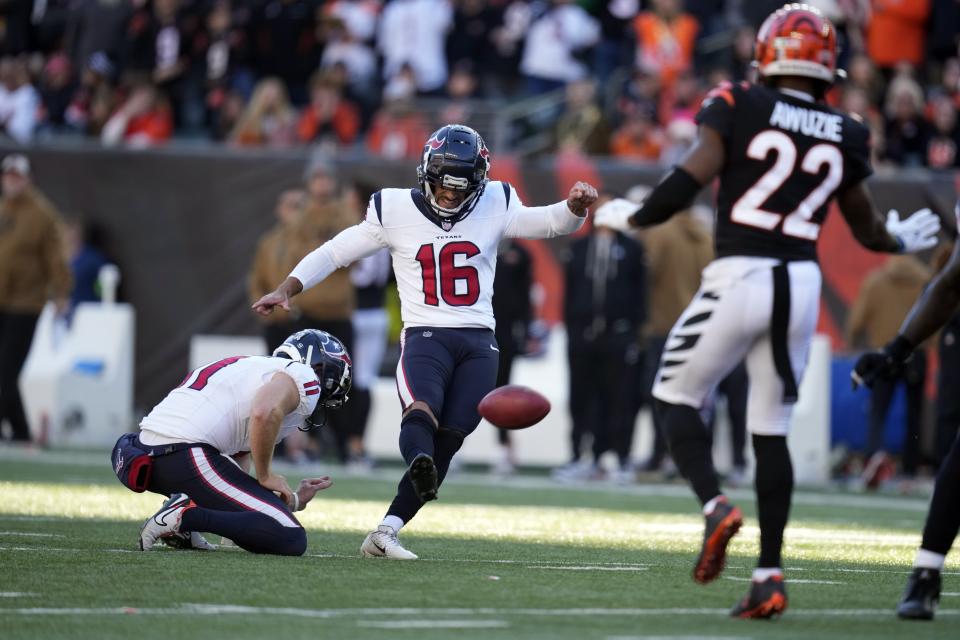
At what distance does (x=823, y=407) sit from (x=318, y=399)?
7.70 metres

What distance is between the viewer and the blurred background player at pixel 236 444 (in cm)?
686

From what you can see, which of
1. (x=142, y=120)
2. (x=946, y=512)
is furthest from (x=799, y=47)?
(x=142, y=120)

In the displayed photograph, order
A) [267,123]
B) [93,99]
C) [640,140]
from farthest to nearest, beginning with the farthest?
[93,99], [267,123], [640,140]

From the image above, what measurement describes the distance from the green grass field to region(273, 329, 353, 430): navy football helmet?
2.05 feet

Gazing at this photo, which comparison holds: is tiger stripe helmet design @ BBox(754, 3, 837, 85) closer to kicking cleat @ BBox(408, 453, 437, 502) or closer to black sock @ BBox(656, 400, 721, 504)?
black sock @ BBox(656, 400, 721, 504)

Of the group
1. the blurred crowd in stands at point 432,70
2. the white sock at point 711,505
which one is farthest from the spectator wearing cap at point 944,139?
the white sock at point 711,505

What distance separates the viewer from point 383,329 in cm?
1430

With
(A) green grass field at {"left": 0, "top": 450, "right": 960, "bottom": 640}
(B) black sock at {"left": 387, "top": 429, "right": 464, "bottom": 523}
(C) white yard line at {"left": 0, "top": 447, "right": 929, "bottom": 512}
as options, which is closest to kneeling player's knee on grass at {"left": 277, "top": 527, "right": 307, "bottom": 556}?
(A) green grass field at {"left": 0, "top": 450, "right": 960, "bottom": 640}

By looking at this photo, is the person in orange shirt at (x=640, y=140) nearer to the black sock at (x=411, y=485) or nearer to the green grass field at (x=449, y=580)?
the green grass field at (x=449, y=580)

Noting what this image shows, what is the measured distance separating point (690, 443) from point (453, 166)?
2041 mm

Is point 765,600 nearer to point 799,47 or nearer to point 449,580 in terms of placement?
point 449,580

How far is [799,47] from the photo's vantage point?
5.50 m

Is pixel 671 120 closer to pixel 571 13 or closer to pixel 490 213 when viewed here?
pixel 571 13

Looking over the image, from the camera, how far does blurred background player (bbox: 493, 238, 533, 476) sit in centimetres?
1356
